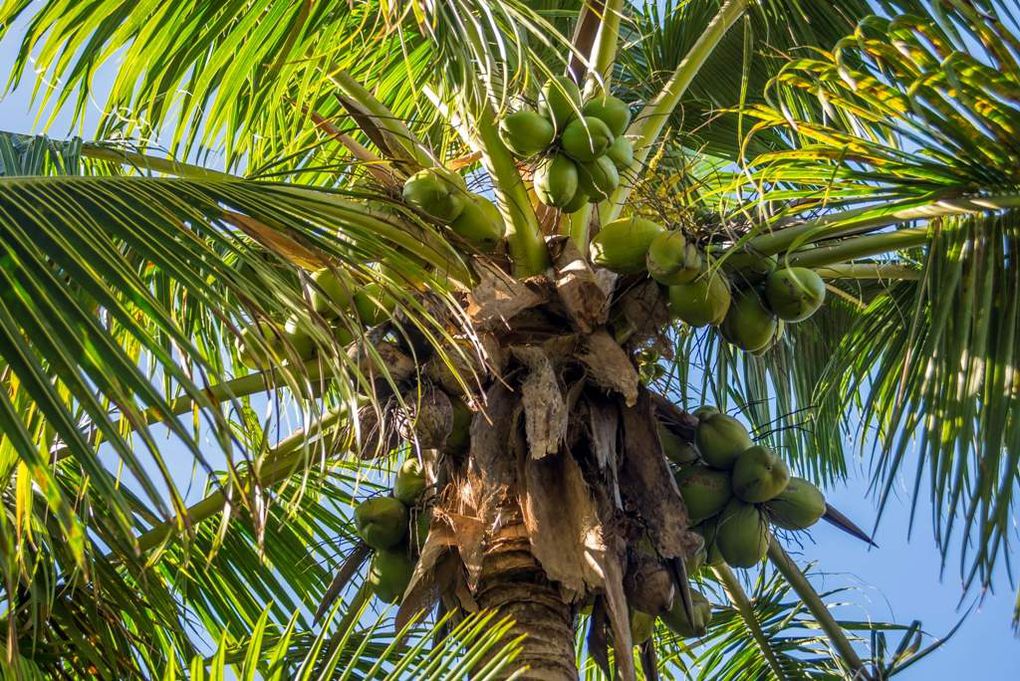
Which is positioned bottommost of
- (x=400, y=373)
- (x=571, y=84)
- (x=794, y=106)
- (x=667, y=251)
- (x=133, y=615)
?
(x=133, y=615)

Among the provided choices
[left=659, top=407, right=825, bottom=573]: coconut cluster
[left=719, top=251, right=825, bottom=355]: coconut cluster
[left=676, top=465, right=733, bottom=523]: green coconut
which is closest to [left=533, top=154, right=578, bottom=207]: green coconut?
[left=719, top=251, right=825, bottom=355]: coconut cluster

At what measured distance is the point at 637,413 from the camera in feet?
10.2

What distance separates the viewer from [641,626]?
10.5 ft

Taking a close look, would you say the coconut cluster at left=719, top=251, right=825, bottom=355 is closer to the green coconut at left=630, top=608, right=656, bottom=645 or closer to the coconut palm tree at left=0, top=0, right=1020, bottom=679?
the coconut palm tree at left=0, top=0, right=1020, bottom=679

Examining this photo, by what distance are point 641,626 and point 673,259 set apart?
3.02ft

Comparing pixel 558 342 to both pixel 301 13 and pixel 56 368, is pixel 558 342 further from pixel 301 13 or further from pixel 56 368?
pixel 56 368

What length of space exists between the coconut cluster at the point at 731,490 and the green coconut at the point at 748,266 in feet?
1.35

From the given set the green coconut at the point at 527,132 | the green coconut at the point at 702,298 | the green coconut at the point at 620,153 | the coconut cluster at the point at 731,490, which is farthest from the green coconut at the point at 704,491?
the green coconut at the point at 527,132

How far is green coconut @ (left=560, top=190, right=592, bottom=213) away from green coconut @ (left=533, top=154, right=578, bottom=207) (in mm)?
15

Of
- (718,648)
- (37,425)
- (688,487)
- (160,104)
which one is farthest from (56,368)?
(718,648)

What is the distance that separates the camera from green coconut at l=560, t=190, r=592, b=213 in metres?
3.06

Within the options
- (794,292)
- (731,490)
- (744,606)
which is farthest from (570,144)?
(744,606)

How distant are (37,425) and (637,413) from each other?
1343mm

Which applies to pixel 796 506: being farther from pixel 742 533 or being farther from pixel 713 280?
pixel 713 280
